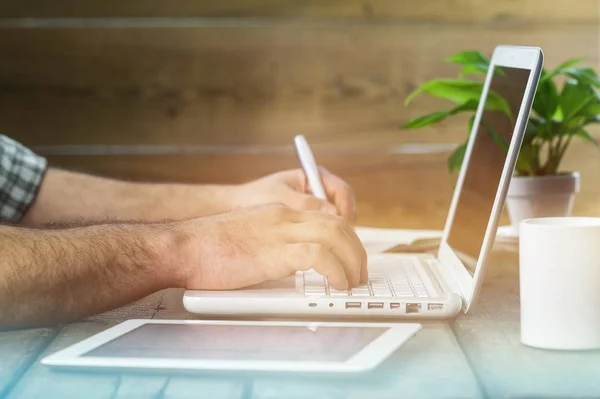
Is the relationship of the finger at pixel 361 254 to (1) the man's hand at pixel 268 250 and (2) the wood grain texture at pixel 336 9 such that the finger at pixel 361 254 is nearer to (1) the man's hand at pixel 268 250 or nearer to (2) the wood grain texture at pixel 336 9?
(1) the man's hand at pixel 268 250

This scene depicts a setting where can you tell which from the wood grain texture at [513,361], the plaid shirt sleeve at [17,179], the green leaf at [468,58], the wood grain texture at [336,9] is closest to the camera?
the wood grain texture at [513,361]

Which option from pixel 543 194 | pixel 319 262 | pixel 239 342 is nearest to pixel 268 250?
pixel 319 262

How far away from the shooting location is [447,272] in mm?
998

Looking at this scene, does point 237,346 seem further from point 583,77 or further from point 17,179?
point 17,179

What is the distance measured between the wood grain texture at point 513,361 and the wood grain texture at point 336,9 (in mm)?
1609

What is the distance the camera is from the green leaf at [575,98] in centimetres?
124

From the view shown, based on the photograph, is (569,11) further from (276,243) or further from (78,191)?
(276,243)

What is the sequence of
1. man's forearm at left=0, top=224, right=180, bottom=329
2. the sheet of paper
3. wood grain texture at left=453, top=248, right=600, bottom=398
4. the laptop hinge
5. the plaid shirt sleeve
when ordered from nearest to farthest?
wood grain texture at left=453, top=248, right=600, bottom=398 < man's forearm at left=0, top=224, right=180, bottom=329 < the laptop hinge < the sheet of paper < the plaid shirt sleeve

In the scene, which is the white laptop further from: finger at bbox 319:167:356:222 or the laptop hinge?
finger at bbox 319:167:356:222

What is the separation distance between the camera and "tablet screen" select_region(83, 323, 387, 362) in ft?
2.14

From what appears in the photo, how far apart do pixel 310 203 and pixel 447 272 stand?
290 mm

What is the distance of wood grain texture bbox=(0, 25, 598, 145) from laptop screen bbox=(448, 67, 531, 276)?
1.31 metres

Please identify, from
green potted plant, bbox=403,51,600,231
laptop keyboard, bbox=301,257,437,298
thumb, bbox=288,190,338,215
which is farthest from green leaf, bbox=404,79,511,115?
laptop keyboard, bbox=301,257,437,298

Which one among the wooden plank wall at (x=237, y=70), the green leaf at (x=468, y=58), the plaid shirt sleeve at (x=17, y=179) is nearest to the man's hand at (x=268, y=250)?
the green leaf at (x=468, y=58)
